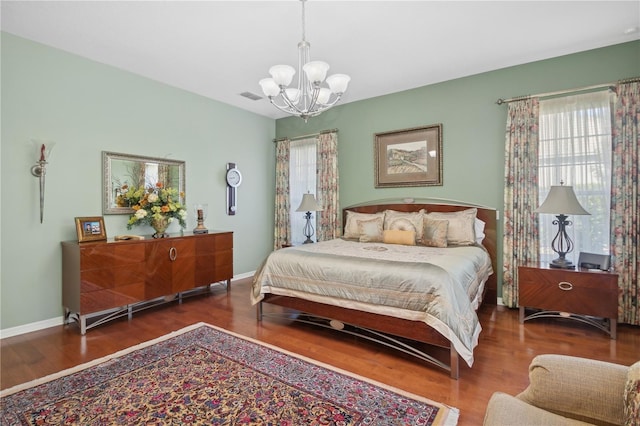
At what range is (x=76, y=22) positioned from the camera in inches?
112

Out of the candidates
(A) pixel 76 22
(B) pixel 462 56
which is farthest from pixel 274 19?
(B) pixel 462 56

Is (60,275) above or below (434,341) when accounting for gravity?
above

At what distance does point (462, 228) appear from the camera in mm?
3773

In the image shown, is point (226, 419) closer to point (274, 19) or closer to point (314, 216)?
point (274, 19)

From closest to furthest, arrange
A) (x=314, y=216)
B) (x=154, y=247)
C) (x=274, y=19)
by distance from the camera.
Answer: (x=274, y=19) → (x=154, y=247) → (x=314, y=216)

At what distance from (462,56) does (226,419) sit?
159 inches

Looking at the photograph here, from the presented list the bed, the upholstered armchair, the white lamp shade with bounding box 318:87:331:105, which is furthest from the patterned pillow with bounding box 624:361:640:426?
the white lamp shade with bounding box 318:87:331:105

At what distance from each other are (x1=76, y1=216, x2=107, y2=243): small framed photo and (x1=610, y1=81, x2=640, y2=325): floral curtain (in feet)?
17.7

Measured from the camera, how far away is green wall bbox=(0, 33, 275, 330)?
3045 millimetres

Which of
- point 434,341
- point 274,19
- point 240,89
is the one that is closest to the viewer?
point 434,341

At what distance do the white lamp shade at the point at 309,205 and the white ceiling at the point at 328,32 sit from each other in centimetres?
193

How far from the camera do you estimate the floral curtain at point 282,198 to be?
5668 millimetres

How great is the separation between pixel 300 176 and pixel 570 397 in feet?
15.9

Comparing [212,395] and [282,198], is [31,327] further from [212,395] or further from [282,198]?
[282,198]
